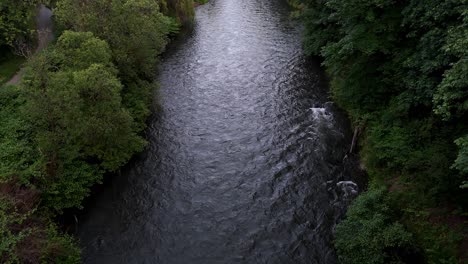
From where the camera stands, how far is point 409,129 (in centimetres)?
2588

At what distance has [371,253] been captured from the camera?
67.9 feet

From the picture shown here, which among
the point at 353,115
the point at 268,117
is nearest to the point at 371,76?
the point at 353,115

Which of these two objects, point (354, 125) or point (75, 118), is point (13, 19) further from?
point (354, 125)

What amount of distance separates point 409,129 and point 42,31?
3725cm

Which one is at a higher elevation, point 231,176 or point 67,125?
point 67,125

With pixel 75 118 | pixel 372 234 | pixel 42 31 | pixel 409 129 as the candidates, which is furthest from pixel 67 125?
pixel 409 129

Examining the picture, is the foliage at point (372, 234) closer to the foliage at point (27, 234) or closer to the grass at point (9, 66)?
the foliage at point (27, 234)

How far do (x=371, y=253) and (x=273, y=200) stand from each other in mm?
7816

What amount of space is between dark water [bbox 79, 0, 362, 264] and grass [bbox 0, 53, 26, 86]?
48.5 feet

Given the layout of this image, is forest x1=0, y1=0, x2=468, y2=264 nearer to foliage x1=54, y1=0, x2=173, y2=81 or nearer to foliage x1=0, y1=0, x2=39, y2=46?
foliage x1=54, y1=0, x2=173, y2=81

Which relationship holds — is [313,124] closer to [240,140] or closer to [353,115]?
[353,115]

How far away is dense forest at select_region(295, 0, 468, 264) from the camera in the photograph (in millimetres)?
19938

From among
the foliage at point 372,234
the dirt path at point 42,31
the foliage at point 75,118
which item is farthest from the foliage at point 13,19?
the foliage at point 372,234

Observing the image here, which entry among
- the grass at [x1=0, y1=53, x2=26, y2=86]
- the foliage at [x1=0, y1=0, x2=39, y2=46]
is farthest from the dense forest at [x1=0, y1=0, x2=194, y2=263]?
the foliage at [x1=0, y1=0, x2=39, y2=46]
